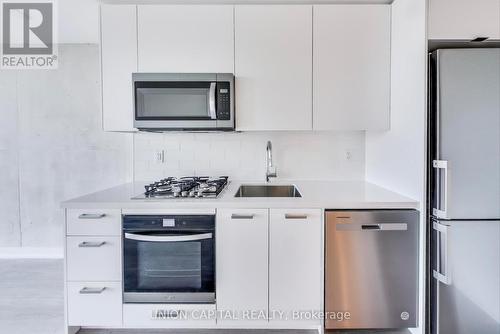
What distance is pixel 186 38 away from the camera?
2.16 meters

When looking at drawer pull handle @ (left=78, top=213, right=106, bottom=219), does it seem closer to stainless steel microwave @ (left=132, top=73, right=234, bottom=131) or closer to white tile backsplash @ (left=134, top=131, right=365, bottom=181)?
stainless steel microwave @ (left=132, top=73, right=234, bottom=131)

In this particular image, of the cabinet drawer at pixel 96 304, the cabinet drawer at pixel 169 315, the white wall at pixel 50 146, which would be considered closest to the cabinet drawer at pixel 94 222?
the cabinet drawer at pixel 96 304

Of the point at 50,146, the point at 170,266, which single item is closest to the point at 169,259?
the point at 170,266

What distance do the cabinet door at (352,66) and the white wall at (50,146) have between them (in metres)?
2.06

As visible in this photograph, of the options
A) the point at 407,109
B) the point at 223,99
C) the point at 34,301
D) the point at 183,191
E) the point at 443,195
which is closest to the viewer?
the point at 443,195

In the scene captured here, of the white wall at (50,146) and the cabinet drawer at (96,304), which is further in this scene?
the white wall at (50,146)

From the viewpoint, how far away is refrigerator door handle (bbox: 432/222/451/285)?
65.1 inches

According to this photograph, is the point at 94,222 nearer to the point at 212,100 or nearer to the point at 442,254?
the point at 212,100

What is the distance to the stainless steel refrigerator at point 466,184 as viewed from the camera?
1.64m

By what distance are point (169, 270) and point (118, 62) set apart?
1.53 metres

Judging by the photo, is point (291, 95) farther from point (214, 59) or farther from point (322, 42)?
point (214, 59)

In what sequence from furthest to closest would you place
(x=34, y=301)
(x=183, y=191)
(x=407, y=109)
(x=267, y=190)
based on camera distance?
(x=267, y=190) → (x=34, y=301) → (x=183, y=191) → (x=407, y=109)

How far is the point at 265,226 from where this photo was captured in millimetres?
1831

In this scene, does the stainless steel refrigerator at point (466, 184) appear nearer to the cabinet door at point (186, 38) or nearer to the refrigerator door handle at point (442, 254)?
the refrigerator door handle at point (442, 254)
